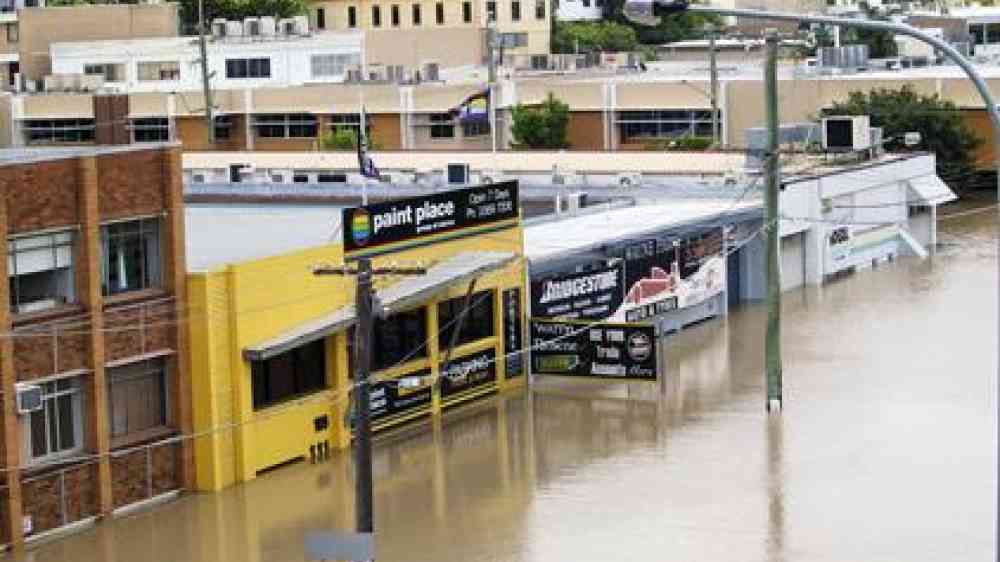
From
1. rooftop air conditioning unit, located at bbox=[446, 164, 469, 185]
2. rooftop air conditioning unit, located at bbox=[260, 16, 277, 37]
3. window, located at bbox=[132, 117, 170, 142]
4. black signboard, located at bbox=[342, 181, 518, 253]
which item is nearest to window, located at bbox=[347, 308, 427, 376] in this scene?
black signboard, located at bbox=[342, 181, 518, 253]

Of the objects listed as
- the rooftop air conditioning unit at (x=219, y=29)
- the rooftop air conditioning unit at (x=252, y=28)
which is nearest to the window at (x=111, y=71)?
the rooftop air conditioning unit at (x=219, y=29)

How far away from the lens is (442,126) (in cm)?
6638

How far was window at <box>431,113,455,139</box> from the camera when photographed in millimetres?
66125

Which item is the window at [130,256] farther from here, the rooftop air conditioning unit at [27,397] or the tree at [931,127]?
the tree at [931,127]

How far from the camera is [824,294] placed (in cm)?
4584

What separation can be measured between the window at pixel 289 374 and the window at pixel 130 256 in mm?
1801

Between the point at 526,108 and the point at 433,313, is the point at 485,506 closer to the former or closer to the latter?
the point at 433,313

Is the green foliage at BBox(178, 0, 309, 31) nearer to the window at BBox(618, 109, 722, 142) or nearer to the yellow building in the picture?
the window at BBox(618, 109, 722, 142)

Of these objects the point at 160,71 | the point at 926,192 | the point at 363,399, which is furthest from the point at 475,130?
the point at 363,399

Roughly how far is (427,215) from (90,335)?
6.52 m

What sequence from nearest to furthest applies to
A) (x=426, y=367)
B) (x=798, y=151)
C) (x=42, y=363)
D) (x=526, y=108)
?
(x=42, y=363) < (x=426, y=367) < (x=798, y=151) < (x=526, y=108)

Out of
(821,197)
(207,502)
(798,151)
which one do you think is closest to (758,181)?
(821,197)

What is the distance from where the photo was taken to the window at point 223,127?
69.1m

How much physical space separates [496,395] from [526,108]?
30.5 m
